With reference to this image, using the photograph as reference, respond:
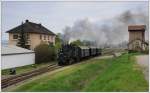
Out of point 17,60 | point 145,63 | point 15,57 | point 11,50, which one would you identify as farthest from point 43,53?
point 145,63

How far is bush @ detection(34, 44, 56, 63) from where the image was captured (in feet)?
103

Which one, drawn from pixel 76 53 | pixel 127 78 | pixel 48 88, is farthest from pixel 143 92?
pixel 76 53

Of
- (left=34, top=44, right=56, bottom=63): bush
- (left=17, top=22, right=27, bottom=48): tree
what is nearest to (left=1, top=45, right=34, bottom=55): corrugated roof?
(left=34, top=44, right=56, bottom=63): bush

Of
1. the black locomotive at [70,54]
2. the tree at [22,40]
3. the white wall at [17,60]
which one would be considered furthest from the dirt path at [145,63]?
the tree at [22,40]

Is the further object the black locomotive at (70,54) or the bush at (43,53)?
the bush at (43,53)

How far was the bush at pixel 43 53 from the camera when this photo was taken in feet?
103

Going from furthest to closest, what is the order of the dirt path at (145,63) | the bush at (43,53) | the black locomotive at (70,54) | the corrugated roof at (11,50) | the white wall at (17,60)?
1. the bush at (43,53)
2. the black locomotive at (70,54)
3. the corrugated roof at (11,50)
4. the white wall at (17,60)
5. the dirt path at (145,63)

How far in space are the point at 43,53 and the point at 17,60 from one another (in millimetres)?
3876

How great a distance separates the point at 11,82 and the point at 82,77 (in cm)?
499

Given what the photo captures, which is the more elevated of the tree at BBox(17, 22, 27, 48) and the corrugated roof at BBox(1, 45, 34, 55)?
the tree at BBox(17, 22, 27, 48)

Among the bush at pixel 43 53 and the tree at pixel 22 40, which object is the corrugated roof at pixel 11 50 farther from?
the tree at pixel 22 40

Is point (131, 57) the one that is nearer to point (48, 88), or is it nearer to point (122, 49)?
point (122, 49)

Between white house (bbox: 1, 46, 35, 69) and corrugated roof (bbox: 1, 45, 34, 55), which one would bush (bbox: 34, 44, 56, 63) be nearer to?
white house (bbox: 1, 46, 35, 69)

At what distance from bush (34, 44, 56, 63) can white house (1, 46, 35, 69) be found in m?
0.54
